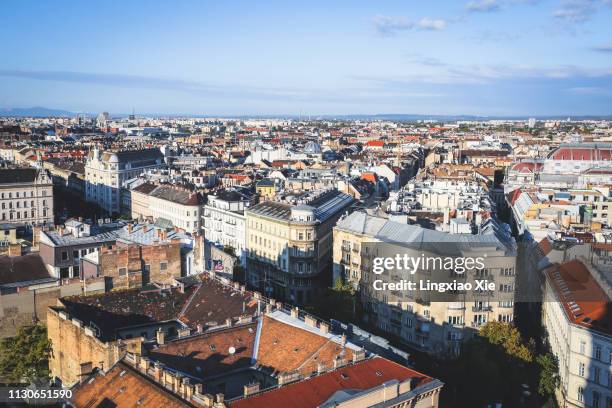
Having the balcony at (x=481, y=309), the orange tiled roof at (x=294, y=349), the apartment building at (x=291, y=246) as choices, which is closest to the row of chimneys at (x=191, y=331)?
the orange tiled roof at (x=294, y=349)

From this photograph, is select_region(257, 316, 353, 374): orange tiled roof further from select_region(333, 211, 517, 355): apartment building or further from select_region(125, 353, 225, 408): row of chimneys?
select_region(333, 211, 517, 355): apartment building

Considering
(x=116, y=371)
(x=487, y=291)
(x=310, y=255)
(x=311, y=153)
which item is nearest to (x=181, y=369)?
(x=116, y=371)

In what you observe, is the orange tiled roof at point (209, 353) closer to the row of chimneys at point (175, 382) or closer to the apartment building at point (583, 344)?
the row of chimneys at point (175, 382)

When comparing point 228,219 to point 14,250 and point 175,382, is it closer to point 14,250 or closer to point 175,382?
point 14,250

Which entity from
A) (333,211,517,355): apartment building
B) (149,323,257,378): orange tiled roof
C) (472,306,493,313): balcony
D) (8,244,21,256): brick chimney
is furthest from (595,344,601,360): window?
(8,244,21,256): brick chimney

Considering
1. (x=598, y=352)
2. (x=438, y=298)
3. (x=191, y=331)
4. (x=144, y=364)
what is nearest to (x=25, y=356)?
(x=191, y=331)
